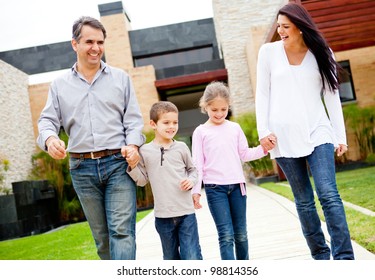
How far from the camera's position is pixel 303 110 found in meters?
2.18

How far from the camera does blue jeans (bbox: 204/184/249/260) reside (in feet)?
7.63

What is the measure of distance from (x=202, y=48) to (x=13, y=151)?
7.61 metres

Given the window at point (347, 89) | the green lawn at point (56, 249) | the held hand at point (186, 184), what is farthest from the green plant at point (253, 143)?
the held hand at point (186, 184)

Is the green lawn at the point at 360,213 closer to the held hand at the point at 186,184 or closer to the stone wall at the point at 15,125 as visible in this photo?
the held hand at the point at 186,184

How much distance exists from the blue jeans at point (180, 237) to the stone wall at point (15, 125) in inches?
267

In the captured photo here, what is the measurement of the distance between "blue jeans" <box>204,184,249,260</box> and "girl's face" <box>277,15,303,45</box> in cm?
71

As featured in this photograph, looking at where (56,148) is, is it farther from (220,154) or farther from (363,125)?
(363,125)

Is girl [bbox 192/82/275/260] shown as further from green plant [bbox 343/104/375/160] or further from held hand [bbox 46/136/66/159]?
green plant [bbox 343/104/375/160]

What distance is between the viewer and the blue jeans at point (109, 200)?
2125mm

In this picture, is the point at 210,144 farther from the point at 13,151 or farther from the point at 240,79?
the point at 240,79

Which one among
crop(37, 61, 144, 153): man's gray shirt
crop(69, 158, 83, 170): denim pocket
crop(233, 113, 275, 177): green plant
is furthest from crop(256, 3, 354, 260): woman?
crop(233, 113, 275, 177): green plant

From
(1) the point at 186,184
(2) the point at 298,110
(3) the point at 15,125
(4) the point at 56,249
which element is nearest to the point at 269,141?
(2) the point at 298,110

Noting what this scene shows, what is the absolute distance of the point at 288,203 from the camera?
5.51m

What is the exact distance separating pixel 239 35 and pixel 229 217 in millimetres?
9872
